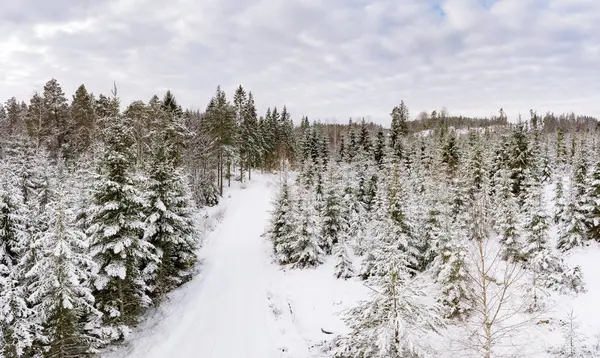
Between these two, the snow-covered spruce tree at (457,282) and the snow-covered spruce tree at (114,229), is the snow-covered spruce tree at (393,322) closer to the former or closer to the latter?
the snow-covered spruce tree at (457,282)

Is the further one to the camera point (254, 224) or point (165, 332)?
point (254, 224)

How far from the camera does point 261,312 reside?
2428 centimetres

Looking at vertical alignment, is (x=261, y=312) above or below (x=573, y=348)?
below

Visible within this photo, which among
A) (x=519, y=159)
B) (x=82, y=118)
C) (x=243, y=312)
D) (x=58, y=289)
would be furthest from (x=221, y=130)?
(x=58, y=289)

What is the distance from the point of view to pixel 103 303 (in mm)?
18625

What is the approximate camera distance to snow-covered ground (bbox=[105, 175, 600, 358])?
19538 millimetres

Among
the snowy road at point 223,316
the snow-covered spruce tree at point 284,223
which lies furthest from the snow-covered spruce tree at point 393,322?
the snow-covered spruce tree at point 284,223

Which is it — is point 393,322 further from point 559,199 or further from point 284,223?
point 559,199

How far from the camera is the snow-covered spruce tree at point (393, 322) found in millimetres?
11320

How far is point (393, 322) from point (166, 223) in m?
17.2

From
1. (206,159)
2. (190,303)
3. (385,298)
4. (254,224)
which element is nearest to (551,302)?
(385,298)

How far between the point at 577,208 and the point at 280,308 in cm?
2258

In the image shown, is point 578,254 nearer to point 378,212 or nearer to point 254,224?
point 378,212

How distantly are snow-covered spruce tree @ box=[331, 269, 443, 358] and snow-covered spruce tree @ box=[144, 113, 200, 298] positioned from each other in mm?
14297
